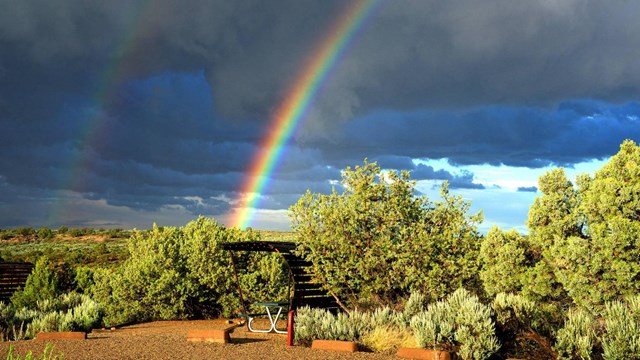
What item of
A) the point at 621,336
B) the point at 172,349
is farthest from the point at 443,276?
the point at 172,349

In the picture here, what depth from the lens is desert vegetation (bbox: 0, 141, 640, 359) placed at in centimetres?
988

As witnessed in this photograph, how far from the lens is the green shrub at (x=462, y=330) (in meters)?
9.35

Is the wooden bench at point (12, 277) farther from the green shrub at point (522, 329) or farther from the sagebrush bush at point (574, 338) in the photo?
the sagebrush bush at point (574, 338)

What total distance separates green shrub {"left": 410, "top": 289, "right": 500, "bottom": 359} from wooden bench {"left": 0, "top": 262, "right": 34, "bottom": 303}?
15.7 m

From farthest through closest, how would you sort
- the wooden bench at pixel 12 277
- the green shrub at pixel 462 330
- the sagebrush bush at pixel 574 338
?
the wooden bench at pixel 12 277 → the sagebrush bush at pixel 574 338 → the green shrub at pixel 462 330

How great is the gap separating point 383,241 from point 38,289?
11.4 m

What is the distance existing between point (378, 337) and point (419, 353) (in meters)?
1.26

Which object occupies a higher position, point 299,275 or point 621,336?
Answer: point 299,275

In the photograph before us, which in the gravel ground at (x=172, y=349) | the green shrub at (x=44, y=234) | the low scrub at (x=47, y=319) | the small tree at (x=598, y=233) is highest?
the green shrub at (x=44, y=234)

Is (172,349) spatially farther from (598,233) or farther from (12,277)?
(12,277)

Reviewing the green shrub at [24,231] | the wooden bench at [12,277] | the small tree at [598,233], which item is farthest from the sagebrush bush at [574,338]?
the green shrub at [24,231]

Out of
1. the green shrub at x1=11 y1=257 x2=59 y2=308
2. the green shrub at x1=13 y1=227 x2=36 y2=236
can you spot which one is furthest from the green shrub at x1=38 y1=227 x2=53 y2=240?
the green shrub at x1=11 y1=257 x2=59 y2=308

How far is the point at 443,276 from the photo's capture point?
1359cm

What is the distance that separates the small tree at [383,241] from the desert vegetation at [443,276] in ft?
0.11
